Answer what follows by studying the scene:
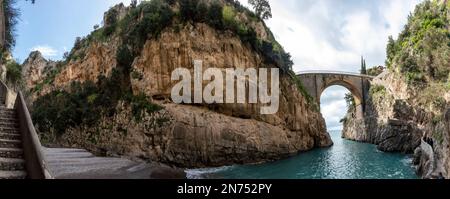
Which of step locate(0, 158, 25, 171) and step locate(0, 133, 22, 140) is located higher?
step locate(0, 133, 22, 140)

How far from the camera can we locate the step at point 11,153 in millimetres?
5156

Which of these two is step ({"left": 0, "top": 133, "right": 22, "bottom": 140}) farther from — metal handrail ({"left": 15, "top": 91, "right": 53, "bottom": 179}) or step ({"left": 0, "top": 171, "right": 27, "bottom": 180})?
step ({"left": 0, "top": 171, "right": 27, "bottom": 180})

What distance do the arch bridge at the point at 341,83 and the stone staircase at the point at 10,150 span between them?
1519 inches

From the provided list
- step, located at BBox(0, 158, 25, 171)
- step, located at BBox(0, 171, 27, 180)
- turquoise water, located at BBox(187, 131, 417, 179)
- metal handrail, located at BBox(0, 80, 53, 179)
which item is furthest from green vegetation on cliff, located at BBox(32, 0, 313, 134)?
step, located at BBox(0, 171, 27, 180)

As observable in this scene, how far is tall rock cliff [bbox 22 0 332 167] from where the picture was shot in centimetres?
2292

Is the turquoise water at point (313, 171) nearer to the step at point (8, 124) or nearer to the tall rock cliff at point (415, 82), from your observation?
the tall rock cliff at point (415, 82)

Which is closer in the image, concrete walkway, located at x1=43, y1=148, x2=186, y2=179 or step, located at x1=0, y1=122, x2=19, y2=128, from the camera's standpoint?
step, located at x1=0, y1=122, x2=19, y2=128

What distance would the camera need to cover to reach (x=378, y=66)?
56.2m

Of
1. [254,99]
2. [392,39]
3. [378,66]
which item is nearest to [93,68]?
[254,99]

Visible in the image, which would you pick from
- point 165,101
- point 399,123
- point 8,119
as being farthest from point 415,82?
point 8,119

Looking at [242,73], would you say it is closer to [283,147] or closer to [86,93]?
[283,147]

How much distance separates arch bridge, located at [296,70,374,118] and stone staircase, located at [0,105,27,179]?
3857 centimetres

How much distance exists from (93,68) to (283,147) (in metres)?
17.3

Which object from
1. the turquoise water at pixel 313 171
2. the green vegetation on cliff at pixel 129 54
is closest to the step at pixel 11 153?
the turquoise water at pixel 313 171
